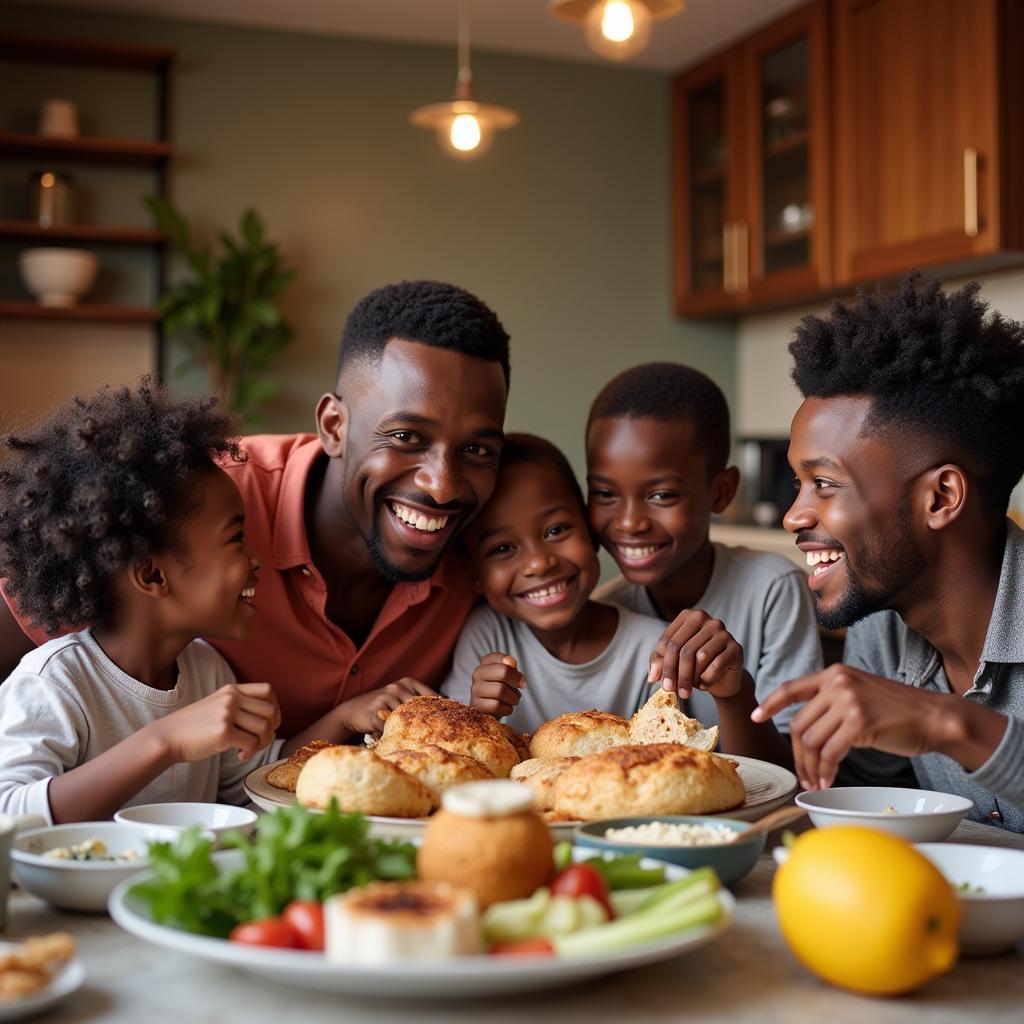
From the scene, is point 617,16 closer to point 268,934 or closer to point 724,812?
point 724,812

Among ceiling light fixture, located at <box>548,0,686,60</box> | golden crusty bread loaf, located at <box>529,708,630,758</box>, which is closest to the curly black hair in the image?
golden crusty bread loaf, located at <box>529,708,630,758</box>

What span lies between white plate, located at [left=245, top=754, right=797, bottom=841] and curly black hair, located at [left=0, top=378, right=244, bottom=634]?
1.08 ft

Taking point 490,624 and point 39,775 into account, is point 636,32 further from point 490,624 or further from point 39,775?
point 39,775

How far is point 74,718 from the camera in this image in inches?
58.4

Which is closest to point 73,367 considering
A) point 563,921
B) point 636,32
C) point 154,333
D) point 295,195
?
point 154,333

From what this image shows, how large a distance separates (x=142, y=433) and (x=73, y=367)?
345cm

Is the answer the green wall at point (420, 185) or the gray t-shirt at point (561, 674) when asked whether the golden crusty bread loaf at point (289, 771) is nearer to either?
the gray t-shirt at point (561, 674)

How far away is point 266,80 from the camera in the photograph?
5004mm

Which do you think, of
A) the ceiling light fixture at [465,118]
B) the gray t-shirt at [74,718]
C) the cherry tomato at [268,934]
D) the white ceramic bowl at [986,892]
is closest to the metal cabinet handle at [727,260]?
the ceiling light fixture at [465,118]

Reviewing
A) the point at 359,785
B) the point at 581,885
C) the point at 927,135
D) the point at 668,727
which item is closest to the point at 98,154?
the point at 927,135

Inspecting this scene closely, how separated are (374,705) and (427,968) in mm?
970

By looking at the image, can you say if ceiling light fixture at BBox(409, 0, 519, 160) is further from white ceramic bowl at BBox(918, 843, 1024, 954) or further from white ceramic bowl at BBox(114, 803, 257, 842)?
white ceramic bowl at BBox(918, 843, 1024, 954)

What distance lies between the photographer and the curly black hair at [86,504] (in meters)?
1.57

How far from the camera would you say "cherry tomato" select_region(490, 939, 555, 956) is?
2.79 ft
